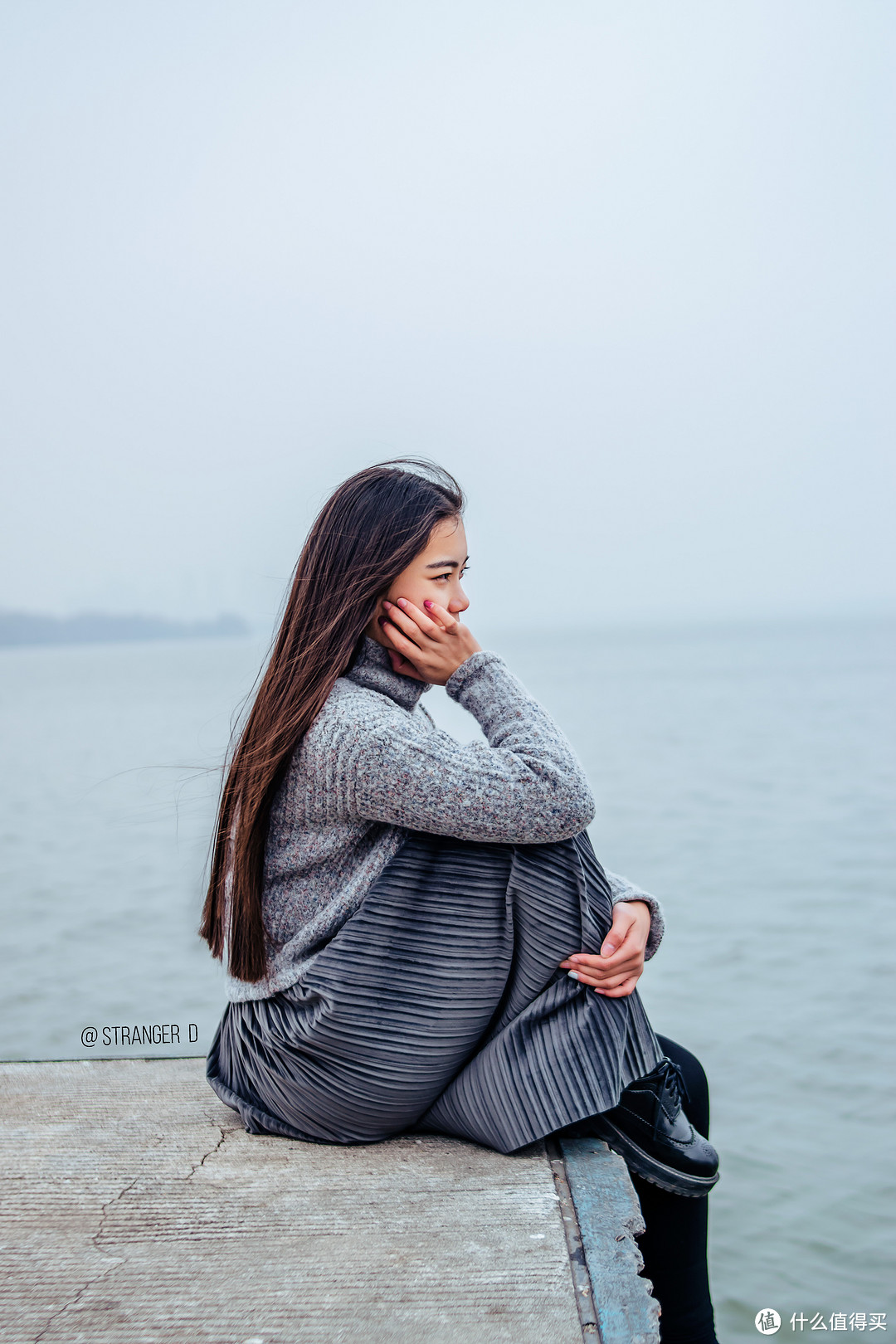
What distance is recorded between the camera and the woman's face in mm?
1973

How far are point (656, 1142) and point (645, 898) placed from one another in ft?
1.34

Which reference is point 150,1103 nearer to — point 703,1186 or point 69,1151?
point 69,1151

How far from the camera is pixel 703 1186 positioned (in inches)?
73.7

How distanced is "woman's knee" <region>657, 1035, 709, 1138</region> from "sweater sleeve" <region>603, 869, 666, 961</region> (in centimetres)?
20

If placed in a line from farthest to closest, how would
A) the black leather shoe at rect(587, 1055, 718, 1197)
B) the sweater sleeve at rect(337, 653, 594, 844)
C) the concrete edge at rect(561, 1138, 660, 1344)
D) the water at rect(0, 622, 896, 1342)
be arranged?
the water at rect(0, 622, 896, 1342) → the black leather shoe at rect(587, 1055, 718, 1197) → the sweater sleeve at rect(337, 653, 594, 844) → the concrete edge at rect(561, 1138, 660, 1344)

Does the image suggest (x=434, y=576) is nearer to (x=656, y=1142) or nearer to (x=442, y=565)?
(x=442, y=565)

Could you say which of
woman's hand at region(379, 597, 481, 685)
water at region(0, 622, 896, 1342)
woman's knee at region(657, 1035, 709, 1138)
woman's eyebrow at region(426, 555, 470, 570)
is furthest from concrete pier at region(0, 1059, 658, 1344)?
woman's eyebrow at region(426, 555, 470, 570)

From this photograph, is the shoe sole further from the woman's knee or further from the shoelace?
the woman's knee

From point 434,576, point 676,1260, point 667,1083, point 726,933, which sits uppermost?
point 434,576

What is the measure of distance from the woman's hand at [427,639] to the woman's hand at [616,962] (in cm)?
54

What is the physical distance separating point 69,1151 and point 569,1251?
1.00 m

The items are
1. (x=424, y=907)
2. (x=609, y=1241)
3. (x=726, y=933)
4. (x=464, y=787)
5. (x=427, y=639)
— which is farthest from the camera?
(x=726, y=933)

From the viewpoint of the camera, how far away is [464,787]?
67.5 inches

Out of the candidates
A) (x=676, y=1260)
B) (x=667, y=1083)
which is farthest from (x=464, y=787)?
(x=676, y=1260)
